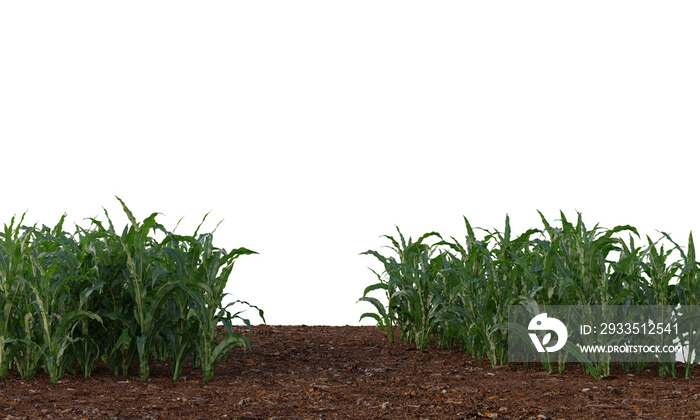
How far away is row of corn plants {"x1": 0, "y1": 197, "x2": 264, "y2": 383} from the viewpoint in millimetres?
4246

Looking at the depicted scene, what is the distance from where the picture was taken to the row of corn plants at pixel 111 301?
4.25 metres

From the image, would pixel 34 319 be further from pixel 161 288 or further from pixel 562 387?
pixel 562 387

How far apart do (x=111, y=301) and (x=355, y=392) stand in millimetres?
1873

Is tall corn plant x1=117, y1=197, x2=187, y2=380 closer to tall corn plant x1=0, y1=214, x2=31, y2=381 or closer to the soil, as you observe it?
the soil

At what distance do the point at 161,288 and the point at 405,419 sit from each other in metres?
1.84

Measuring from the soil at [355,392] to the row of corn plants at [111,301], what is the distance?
0.20 metres

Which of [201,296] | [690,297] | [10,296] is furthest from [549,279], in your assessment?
[10,296]

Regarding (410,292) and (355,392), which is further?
(410,292)

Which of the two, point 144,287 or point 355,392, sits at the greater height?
point 144,287

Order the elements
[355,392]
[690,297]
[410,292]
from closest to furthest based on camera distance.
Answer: [355,392]
[690,297]
[410,292]

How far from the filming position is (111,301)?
450cm

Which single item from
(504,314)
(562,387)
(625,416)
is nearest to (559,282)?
(504,314)

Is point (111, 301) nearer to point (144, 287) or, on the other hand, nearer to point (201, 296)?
point (144, 287)

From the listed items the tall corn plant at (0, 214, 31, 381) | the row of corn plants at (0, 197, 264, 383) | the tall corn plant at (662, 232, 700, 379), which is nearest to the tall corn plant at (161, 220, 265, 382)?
the row of corn plants at (0, 197, 264, 383)
